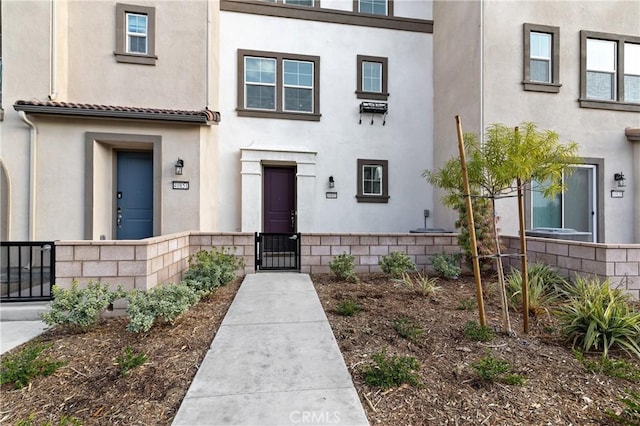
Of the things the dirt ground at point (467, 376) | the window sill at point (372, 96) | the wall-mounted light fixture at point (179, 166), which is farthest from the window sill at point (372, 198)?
the dirt ground at point (467, 376)

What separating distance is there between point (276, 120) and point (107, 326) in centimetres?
584

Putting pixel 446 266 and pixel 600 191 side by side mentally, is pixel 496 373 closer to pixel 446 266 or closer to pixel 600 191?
pixel 446 266

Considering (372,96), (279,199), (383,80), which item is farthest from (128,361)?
(383,80)

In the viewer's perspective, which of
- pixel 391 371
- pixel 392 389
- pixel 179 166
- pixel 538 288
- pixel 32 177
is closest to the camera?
pixel 392 389

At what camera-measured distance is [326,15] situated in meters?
8.09

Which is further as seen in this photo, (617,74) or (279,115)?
(279,115)

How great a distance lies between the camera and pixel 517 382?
232 cm

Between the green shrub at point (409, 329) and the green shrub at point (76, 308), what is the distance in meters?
3.28

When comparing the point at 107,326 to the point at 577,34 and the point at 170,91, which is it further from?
the point at 577,34

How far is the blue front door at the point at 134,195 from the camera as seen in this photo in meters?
6.85

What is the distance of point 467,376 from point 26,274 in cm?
644

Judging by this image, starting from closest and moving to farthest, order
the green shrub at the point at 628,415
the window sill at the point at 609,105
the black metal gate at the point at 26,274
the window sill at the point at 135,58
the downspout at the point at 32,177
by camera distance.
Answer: the green shrub at the point at 628,415 → the black metal gate at the point at 26,274 → the downspout at the point at 32,177 → the window sill at the point at 135,58 → the window sill at the point at 609,105

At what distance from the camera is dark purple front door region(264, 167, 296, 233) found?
7953 mm

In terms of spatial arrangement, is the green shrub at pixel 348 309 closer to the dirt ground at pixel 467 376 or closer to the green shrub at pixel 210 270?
the dirt ground at pixel 467 376
